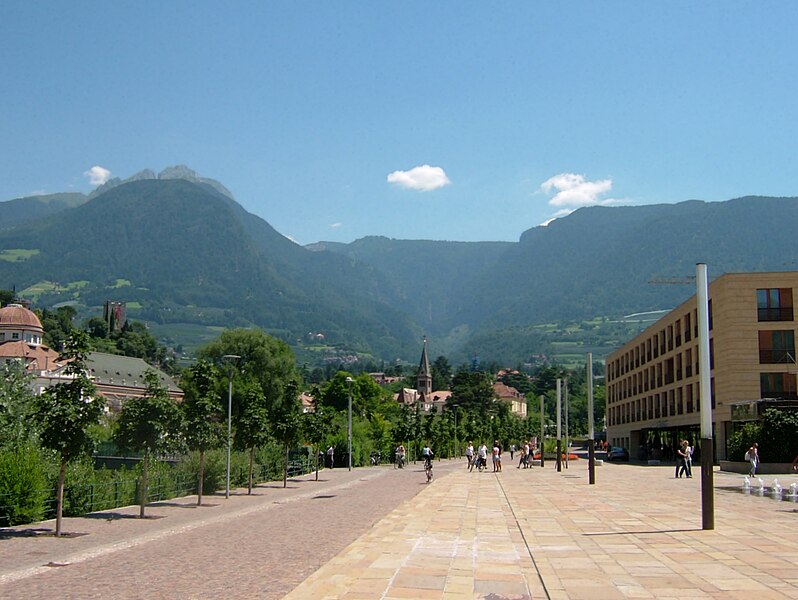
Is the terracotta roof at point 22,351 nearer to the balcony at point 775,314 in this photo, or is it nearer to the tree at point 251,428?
the tree at point 251,428

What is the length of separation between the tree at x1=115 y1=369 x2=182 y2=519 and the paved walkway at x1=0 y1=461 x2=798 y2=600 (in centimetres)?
215

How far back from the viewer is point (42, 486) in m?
21.6

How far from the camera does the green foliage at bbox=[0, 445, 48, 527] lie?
67.3 feet

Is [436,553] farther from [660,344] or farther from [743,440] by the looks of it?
[660,344]

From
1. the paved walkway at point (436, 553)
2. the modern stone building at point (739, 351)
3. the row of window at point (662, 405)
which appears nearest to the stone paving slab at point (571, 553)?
the paved walkway at point (436, 553)

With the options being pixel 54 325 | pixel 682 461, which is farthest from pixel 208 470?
pixel 54 325

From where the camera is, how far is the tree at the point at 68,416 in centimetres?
1931

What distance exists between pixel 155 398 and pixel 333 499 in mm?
9163

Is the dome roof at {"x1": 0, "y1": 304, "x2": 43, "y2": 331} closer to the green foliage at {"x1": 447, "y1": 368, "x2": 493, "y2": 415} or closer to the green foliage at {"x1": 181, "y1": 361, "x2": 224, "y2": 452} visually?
the green foliage at {"x1": 447, "y1": 368, "x2": 493, "y2": 415}

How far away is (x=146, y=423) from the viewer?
78.0 feet

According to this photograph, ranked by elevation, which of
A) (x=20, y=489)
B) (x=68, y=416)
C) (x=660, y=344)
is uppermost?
(x=660, y=344)

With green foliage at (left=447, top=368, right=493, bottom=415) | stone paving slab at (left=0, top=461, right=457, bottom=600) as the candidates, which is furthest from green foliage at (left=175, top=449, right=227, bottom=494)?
green foliage at (left=447, top=368, right=493, bottom=415)

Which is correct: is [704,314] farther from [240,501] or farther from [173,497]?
[173,497]

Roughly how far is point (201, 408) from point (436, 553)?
51.6 feet
